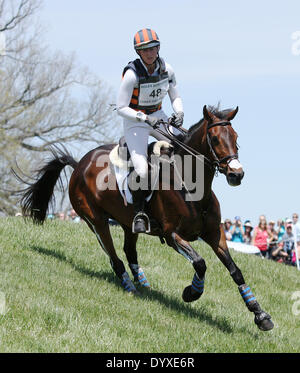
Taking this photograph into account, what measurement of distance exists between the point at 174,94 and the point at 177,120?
0.51 meters

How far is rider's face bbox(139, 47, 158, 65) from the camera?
24.2 feet

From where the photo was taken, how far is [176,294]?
905cm

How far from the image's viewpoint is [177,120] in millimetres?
7660

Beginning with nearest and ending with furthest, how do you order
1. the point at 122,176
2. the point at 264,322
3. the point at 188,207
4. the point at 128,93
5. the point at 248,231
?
the point at 264,322 < the point at 188,207 < the point at 128,93 < the point at 122,176 < the point at 248,231

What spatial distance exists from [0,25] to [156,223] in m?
26.2

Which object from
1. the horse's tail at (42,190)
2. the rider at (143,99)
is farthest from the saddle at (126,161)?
the horse's tail at (42,190)

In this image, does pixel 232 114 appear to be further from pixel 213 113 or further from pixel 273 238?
pixel 273 238

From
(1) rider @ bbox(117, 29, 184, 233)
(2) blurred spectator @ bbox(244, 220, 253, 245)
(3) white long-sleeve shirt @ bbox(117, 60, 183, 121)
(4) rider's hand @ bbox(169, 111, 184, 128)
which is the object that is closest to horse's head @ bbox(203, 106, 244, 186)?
(4) rider's hand @ bbox(169, 111, 184, 128)

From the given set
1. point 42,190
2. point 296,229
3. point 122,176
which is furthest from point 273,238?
point 122,176

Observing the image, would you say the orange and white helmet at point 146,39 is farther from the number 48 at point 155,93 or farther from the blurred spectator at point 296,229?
the blurred spectator at point 296,229

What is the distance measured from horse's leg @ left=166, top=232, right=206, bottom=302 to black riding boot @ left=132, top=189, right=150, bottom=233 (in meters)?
0.44

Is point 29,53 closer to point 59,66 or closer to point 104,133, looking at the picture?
point 59,66

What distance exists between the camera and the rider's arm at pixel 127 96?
746 centimetres
